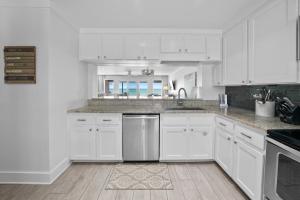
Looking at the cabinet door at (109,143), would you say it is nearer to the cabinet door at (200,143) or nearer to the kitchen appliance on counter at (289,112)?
the cabinet door at (200,143)

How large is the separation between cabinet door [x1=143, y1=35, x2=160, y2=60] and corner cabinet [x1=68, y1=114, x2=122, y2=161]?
1200 millimetres

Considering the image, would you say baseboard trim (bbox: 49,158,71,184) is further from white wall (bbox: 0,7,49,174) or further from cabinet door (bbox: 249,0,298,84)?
cabinet door (bbox: 249,0,298,84)

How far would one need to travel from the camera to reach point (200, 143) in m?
3.11

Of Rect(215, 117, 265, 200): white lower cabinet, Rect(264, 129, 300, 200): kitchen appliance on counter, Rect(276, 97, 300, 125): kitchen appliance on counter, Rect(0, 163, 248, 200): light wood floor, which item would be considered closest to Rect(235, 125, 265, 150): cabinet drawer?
Rect(215, 117, 265, 200): white lower cabinet

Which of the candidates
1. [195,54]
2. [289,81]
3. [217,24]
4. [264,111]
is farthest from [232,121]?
[217,24]

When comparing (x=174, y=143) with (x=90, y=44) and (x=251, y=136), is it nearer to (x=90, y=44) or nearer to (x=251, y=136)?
(x=251, y=136)

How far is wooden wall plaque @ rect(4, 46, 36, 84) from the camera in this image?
2398 millimetres

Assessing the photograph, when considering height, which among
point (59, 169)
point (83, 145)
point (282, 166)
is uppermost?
point (282, 166)

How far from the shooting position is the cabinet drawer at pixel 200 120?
10.1ft

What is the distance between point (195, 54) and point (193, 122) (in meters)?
1.24

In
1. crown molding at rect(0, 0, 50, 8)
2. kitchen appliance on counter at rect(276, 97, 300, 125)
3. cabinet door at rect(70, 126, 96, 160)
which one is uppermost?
crown molding at rect(0, 0, 50, 8)

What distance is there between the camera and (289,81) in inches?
72.7

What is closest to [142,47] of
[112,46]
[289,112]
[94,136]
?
[112,46]

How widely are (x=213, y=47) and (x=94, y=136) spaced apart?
8.48 ft
